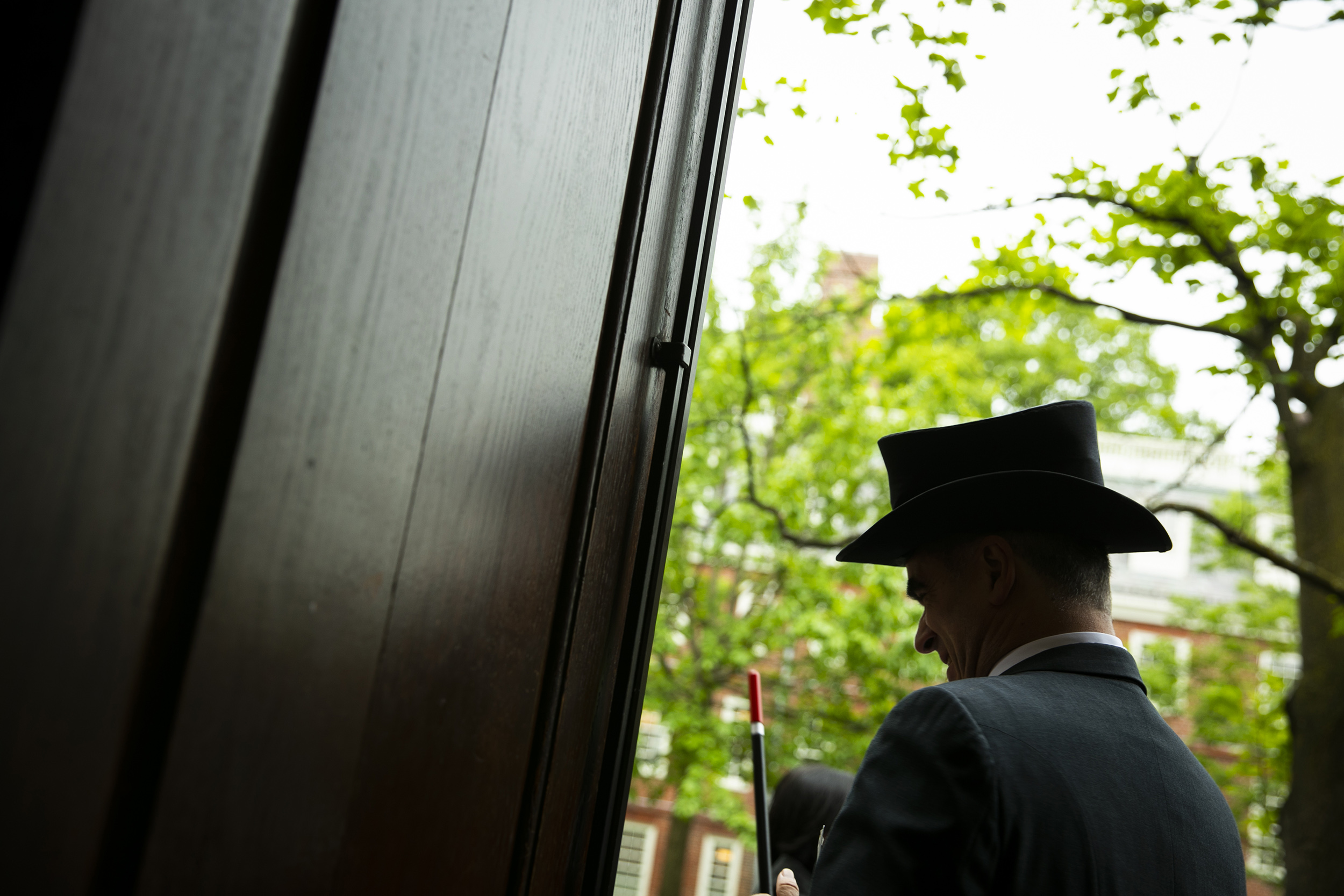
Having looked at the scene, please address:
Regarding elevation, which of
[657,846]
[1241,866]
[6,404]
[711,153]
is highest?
[711,153]

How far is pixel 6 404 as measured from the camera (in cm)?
48

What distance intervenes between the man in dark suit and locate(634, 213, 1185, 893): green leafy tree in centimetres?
Answer: 941

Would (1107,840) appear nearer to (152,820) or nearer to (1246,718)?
(152,820)

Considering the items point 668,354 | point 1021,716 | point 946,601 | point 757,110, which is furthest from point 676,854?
point 668,354

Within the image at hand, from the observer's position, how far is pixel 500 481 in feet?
3.40

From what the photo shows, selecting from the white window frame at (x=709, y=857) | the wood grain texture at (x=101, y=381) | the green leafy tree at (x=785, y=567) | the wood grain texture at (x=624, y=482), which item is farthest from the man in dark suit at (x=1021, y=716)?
the white window frame at (x=709, y=857)

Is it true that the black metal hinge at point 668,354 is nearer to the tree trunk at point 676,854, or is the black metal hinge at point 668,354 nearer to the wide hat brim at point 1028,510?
the wide hat brim at point 1028,510

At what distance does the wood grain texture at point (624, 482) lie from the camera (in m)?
1.33

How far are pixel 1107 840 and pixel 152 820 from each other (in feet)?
4.45

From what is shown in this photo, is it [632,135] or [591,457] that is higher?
[632,135]

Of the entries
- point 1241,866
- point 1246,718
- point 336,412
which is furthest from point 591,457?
point 1246,718

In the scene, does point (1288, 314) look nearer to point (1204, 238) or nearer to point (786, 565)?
point (1204, 238)

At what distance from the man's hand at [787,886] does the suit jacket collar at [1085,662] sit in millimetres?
753

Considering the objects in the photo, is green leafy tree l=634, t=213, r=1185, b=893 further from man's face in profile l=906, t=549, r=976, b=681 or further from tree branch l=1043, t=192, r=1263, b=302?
man's face in profile l=906, t=549, r=976, b=681
